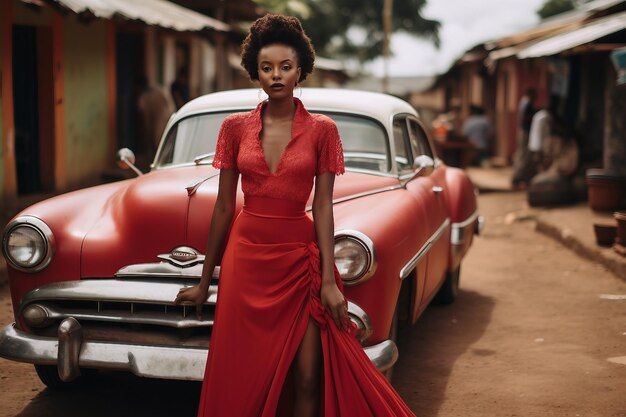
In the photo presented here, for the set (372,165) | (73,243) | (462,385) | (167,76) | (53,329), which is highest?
(167,76)

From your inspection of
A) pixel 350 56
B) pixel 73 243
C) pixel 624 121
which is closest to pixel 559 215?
pixel 624 121

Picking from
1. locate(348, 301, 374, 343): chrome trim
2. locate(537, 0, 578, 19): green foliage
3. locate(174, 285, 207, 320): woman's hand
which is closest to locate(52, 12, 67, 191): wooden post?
locate(174, 285, 207, 320): woman's hand

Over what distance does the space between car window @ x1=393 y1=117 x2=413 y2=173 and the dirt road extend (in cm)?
111

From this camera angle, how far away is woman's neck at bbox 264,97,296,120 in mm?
3131

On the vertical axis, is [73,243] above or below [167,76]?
below

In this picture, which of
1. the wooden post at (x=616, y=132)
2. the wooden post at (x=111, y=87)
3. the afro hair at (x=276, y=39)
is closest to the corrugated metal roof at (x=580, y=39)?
the wooden post at (x=616, y=132)

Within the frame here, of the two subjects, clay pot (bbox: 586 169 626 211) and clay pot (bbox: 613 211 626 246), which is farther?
clay pot (bbox: 586 169 626 211)

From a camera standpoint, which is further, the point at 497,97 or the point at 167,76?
the point at 497,97

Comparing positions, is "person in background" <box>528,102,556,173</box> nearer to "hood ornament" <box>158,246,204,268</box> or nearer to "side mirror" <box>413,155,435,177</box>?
"side mirror" <box>413,155,435,177</box>

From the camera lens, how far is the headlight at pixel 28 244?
3.95 meters

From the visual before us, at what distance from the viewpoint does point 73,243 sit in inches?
156

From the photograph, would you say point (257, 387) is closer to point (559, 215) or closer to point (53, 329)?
point (53, 329)

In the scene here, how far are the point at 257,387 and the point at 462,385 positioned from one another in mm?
1966

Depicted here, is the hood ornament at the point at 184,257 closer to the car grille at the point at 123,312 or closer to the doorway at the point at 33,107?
the car grille at the point at 123,312
